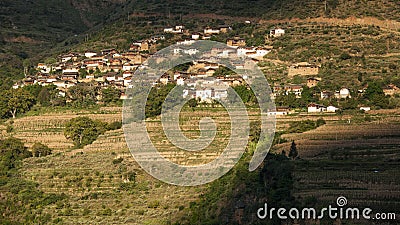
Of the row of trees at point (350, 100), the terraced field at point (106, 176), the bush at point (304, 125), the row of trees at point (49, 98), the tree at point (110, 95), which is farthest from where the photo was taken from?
the tree at point (110, 95)

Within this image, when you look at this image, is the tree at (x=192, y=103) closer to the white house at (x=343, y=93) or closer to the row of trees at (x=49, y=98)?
the row of trees at (x=49, y=98)

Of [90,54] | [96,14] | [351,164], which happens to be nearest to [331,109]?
[351,164]

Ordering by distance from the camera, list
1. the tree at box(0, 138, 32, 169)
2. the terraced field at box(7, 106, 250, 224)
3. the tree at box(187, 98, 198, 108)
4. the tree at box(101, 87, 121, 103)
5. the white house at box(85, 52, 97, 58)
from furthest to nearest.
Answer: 1. the white house at box(85, 52, 97, 58)
2. the tree at box(101, 87, 121, 103)
3. the tree at box(187, 98, 198, 108)
4. the tree at box(0, 138, 32, 169)
5. the terraced field at box(7, 106, 250, 224)

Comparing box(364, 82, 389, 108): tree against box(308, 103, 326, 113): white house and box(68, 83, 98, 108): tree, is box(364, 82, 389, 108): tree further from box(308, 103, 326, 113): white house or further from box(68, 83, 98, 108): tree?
box(68, 83, 98, 108): tree

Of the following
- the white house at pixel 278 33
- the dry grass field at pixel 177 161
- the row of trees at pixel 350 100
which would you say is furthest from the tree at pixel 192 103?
the white house at pixel 278 33

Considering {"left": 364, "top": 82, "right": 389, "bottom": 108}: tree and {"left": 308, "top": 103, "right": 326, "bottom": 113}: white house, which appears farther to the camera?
{"left": 308, "top": 103, "right": 326, "bottom": 113}: white house

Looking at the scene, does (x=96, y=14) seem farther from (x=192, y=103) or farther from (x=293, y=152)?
(x=293, y=152)

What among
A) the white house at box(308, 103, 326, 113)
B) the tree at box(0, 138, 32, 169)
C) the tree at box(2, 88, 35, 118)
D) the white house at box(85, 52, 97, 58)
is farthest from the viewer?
the white house at box(85, 52, 97, 58)

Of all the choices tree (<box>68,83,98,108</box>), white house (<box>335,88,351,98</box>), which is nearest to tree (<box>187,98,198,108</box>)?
tree (<box>68,83,98,108</box>)
